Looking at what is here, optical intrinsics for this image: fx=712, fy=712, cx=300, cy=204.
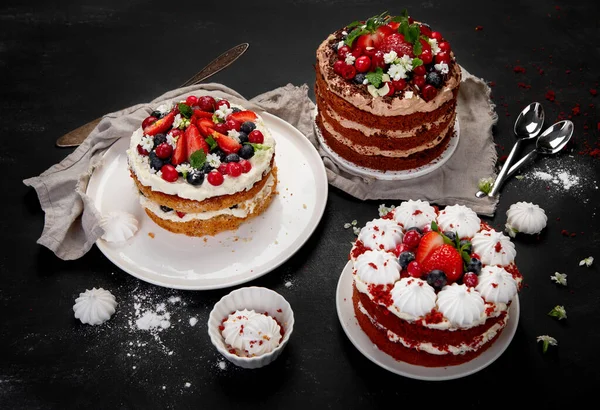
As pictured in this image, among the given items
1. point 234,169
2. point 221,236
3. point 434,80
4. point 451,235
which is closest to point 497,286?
point 451,235

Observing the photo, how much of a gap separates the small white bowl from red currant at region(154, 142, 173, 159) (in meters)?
0.86

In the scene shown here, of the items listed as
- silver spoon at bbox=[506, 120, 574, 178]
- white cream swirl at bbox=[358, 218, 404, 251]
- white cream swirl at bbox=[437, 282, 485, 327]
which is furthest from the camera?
silver spoon at bbox=[506, 120, 574, 178]

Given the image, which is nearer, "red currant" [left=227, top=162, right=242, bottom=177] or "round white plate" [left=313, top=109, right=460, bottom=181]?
"red currant" [left=227, top=162, right=242, bottom=177]

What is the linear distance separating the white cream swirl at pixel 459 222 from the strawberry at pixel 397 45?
1078 millimetres

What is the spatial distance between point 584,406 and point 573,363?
23 centimetres

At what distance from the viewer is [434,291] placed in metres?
3.21

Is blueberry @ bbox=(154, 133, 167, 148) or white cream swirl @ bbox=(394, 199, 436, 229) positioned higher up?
white cream swirl @ bbox=(394, 199, 436, 229)

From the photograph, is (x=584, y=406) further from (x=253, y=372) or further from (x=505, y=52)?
(x=505, y=52)

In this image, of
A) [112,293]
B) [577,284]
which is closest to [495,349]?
[577,284]

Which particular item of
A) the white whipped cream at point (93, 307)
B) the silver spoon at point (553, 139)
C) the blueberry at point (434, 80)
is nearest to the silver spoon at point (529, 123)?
the silver spoon at point (553, 139)

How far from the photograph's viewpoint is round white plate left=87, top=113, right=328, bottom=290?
3.87 metres

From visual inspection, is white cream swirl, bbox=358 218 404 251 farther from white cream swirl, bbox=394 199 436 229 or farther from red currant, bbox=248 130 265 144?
red currant, bbox=248 130 265 144

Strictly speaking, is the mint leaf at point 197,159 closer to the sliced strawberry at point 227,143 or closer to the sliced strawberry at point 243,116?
the sliced strawberry at point 227,143

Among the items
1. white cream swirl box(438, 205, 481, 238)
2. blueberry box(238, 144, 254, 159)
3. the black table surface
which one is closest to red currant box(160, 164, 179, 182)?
blueberry box(238, 144, 254, 159)
